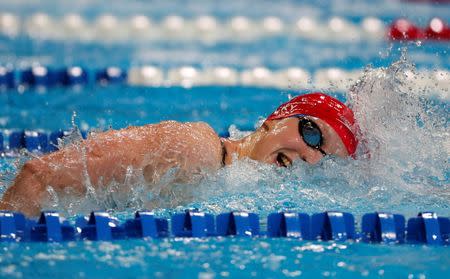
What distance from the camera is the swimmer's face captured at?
9.82 ft

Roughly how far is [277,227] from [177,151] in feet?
1.35

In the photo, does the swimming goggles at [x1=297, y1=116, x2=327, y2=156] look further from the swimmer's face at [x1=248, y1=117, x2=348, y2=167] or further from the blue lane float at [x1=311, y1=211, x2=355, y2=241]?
the blue lane float at [x1=311, y1=211, x2=355, y2=241]

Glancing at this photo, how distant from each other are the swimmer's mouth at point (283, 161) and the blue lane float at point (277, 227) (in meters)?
0.35

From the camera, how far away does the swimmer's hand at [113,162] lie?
264cm

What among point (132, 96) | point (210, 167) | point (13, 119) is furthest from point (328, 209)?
point (132, 96)

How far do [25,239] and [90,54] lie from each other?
443cm

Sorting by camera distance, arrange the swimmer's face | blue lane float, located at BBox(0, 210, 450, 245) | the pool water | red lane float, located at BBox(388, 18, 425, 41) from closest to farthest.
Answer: the pool water → blue lane float, located at BBox(0, 210, 450, 245) → the swimmer's face → red lane float, located at BBox(388, 18, 425, 41)

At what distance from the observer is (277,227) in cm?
271

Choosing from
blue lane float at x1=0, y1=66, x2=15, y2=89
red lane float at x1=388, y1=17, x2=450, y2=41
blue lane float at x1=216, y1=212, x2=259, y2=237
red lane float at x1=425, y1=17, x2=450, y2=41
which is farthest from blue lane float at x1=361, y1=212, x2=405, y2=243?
red lane float at x1=425, y1=17, x2=450, y2=41

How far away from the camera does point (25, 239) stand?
2.53m

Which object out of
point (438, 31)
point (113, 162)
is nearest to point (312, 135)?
point (113, 162)

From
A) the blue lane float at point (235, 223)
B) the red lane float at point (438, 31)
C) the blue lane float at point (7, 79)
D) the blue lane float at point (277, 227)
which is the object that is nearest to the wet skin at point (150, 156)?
the blue lane float at point (277, 227)

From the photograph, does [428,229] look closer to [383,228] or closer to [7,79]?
[383,228]

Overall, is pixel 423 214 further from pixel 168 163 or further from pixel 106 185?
pixel 106 185
